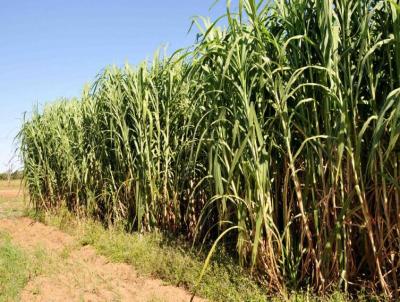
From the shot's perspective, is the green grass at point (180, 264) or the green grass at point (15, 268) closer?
the green grass at point (180, 264)

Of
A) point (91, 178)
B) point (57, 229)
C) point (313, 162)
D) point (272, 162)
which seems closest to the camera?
point (313, 162)

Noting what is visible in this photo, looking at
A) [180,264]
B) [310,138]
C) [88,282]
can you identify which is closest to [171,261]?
[180,264]

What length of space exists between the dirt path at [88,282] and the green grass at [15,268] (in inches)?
3.0

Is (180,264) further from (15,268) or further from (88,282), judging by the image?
(15,268)

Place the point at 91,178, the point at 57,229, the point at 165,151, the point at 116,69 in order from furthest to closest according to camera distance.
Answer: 1. the point at 57,229
2. the point at 91,178
3. the point at 116,69
4. the point at 165,151

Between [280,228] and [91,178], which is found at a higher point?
[91,178]

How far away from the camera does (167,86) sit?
4562 mm

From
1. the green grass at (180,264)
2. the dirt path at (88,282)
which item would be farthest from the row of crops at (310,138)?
the dirt path at (88,282)

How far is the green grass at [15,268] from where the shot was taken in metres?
3.53

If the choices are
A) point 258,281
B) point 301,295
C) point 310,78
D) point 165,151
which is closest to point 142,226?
point 165,151

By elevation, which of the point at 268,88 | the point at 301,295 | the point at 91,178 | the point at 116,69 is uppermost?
the point at 116,69

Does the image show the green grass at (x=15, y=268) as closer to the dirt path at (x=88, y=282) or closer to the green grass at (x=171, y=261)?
the dirt path at (x=88, y=282)

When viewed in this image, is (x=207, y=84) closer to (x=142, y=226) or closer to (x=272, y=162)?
(x=272, y=162)

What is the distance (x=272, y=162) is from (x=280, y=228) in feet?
1.75
